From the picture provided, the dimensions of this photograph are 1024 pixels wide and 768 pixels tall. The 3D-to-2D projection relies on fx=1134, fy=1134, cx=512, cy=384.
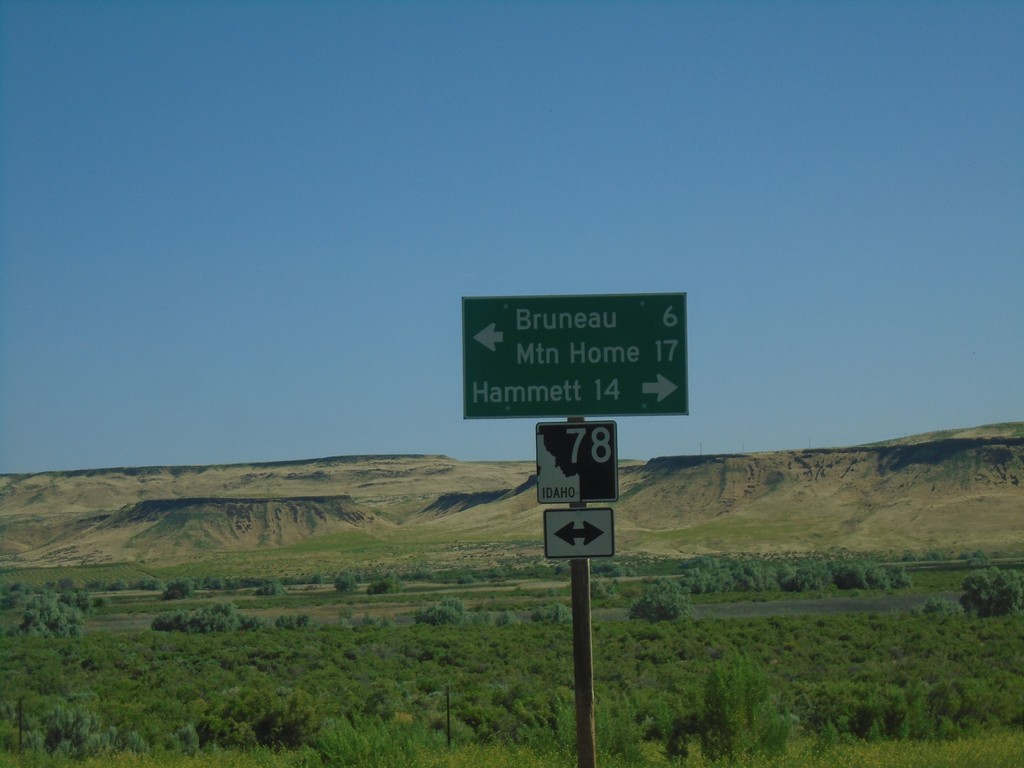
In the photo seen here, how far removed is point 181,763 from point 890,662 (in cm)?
2136

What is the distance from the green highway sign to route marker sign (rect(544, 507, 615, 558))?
982mm

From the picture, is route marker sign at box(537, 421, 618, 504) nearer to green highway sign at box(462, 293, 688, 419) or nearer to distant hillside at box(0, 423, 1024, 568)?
green highway sign at box(462, 293, 688, 419)

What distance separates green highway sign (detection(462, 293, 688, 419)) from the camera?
964 cm

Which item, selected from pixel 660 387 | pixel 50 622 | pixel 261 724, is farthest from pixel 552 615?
pixel 660 387

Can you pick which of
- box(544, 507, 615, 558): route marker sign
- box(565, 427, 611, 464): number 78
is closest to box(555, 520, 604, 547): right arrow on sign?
box(544, 507, 615, 558): route marker sign

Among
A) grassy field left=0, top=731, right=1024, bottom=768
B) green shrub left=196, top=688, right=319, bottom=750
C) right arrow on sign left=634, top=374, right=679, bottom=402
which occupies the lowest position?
green shrub left=196, top=688, right=319, bottom=750

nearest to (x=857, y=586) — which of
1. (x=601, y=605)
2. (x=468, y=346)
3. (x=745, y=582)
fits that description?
(x=745, y=582)

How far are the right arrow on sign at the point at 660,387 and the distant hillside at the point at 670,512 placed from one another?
3868 inches

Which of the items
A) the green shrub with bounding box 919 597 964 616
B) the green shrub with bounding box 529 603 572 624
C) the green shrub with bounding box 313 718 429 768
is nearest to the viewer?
the green shrub with bounding box 313 718 429 768

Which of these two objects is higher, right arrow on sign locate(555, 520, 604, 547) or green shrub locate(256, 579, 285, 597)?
right arrow on sign locate(555, 520, 604, 547)

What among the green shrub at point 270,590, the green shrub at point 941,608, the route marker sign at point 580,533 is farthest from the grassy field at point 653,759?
the green shrub at point 270,590

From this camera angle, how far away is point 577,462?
917 cm

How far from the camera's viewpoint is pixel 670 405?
9.65 meters

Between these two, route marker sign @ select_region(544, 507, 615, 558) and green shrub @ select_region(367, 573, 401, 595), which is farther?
green shrub @ select_region(367, 573, 401, 595)
